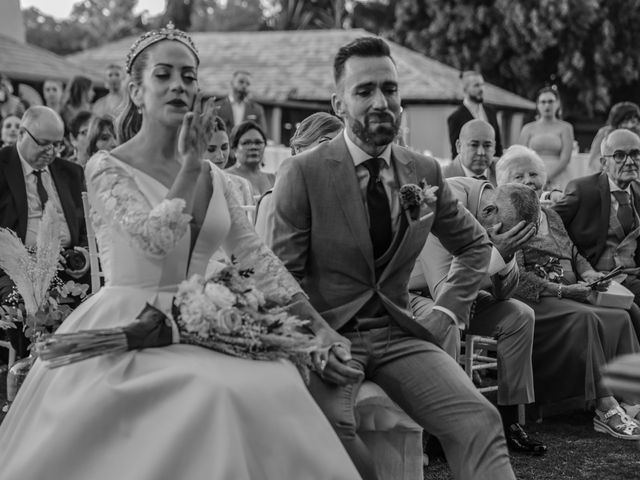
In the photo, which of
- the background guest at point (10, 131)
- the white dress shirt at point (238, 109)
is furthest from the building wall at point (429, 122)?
the background guest at point (10, 131)

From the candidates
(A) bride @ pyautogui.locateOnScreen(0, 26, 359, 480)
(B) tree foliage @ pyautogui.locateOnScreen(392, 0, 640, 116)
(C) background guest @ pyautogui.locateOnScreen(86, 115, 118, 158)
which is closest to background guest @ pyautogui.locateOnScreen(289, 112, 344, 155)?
(A) bride @ pyautogui.locateOnScreen(0, 26, 359, 480)

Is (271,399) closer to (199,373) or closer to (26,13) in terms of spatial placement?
(199,373)

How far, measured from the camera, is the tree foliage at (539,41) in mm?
32281

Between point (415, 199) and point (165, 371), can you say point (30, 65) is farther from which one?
point (165, 371)

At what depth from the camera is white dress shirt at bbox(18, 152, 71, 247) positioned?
7.89m

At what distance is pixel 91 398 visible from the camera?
3619 millimetres

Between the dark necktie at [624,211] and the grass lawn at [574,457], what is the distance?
1.52m

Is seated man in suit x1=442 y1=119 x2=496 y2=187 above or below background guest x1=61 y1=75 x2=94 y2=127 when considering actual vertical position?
above

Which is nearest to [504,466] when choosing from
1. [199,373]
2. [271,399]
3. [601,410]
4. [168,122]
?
[271,399]

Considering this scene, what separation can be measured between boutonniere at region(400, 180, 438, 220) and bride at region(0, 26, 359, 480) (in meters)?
0.55

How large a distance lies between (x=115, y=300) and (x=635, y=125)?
7.90 metres

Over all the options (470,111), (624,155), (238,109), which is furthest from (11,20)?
(624,155)

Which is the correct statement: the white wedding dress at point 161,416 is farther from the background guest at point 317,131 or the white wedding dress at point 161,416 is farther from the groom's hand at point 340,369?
the background guest at point 317,131

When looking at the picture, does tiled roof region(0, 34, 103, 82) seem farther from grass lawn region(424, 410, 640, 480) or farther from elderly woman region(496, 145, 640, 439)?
grass lawn region(424, 410, 640, 480)
